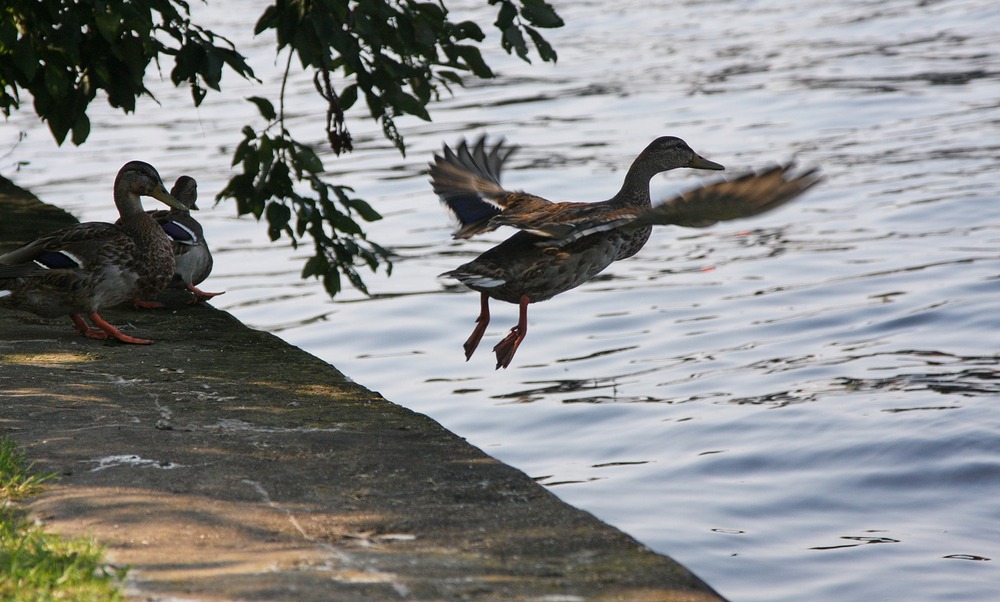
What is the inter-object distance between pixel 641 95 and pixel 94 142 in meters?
7.96

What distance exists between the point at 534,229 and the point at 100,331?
102 inches

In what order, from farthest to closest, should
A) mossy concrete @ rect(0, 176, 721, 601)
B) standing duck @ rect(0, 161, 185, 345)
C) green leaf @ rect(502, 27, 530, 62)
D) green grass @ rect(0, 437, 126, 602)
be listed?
standing duck @ rect(0, 161, 185, 345) → green leaf @ rect(502, 27, 530, 62) → mossy concrete @ rect(0, 176, 721, 601) → green grass @ rect(0, 437, 126, 602)

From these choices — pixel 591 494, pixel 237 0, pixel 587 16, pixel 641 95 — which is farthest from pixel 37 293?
pixel 237 0

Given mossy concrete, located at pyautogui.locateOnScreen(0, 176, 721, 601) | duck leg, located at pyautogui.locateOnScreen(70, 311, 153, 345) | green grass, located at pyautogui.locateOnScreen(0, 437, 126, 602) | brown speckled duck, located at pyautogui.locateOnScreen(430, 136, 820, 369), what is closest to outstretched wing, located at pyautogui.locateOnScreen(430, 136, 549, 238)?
brown speckled duck, located at pyautogui.locateOnScreen(430, 136, 820, 369)

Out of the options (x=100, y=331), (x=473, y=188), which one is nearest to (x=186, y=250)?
(x=100, y=331)

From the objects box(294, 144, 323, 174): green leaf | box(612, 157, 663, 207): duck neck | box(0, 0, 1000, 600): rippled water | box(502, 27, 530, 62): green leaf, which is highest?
box(502, 27, 530, 62): green leaf

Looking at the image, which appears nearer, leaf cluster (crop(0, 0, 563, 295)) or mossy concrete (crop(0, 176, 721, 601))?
mossy concrete (crop(0, 176, 721, 601))

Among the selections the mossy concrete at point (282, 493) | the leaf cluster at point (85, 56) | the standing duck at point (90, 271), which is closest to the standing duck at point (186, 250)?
the standing duck at point (90, 271)

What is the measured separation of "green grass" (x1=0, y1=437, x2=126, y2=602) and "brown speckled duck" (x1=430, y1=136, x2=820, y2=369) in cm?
281

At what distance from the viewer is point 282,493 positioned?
4.94m

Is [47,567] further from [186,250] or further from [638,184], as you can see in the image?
[186,250]

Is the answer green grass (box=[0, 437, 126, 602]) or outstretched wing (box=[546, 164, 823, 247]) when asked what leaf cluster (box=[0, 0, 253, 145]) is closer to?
outstretched wing (box=[546, 164, 823, 247])

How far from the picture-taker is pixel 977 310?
10.3m

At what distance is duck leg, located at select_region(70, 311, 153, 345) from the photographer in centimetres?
721
